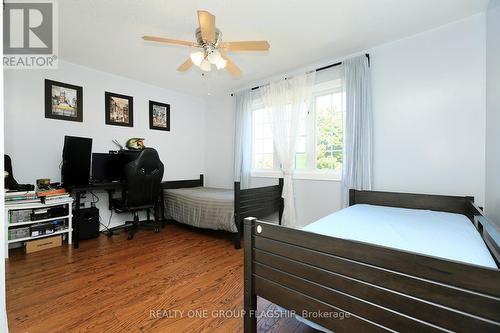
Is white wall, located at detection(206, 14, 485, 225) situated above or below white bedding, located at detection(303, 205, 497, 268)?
above

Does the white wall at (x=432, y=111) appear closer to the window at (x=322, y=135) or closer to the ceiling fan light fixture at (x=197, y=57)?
the window at (x=322, y=135)

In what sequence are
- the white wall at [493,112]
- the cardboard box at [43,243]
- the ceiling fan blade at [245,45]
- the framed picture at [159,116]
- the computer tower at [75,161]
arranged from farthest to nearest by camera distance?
the framed picture at [159,116] < the computer tower at [75,161] < the cardboard box at [43,243] < the ceiling fan blade at [245,45] < the white wall at [493,112]

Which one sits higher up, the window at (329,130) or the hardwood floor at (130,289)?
the window at (329,130)

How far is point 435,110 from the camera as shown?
2283mm

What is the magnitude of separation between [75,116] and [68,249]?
71.2 inches

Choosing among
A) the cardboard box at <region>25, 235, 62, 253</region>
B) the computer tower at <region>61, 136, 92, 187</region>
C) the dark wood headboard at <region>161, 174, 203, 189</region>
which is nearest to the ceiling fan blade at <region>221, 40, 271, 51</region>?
the computer tower at <region>61, 136, 92, 187</region>

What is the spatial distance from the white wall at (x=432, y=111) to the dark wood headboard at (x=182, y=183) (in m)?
2.78

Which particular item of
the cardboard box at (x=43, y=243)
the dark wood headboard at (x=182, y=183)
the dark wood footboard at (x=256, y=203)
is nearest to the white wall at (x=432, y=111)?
the dark wood footboard at (x=256, y=203)

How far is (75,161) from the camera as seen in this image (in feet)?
9.16

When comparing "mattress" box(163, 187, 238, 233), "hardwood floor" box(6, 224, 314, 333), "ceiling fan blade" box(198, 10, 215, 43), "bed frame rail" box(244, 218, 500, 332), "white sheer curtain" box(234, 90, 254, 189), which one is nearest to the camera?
"bed frame rail" box(244, 218, 500, 332)

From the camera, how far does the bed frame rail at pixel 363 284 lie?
67 centimetres

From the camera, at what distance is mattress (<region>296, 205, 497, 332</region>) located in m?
1.12

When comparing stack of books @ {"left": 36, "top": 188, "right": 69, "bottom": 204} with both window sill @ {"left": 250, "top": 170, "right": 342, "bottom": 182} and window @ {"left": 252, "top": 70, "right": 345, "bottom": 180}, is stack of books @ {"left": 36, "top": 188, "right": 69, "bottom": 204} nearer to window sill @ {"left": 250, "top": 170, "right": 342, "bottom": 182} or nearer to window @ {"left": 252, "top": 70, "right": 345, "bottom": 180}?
window sill @ {"left": 250, "top": 170, "right": 342, "bottom": 182}

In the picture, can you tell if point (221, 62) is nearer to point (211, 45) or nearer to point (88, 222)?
point (211, 45)
